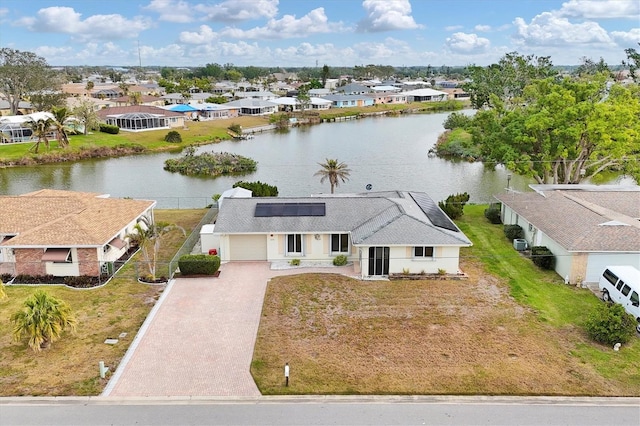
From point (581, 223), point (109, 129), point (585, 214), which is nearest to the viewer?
point (581, 223)

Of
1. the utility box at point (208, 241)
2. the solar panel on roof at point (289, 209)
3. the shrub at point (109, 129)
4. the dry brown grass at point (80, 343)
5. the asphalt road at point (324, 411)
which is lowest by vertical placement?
the asphalt road at point (324, 411)

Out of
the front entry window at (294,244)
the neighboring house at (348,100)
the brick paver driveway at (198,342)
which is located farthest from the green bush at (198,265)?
the neighboring house at (348,100)

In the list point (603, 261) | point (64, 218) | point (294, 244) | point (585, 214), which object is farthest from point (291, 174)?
point (603, 261)

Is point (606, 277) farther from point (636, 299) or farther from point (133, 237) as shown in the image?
point (133, 237)

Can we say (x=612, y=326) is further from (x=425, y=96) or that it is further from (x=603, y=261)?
(x=425, y=96)

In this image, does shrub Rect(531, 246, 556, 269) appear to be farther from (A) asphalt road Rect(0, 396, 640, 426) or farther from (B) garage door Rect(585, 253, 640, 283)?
(A) asphalt road Rect(0, 396, 640, 426)

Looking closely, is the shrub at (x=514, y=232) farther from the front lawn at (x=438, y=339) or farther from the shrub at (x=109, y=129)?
the shrub at (x=109, y=129)
